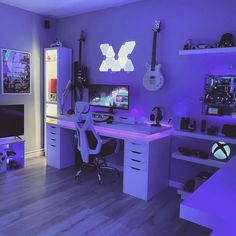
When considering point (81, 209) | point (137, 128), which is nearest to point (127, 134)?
point (137, 128)

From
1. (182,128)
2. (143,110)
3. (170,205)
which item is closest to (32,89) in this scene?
(143,110)

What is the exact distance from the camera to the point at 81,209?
2680 millimetres

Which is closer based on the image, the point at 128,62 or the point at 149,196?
the point at 149,196

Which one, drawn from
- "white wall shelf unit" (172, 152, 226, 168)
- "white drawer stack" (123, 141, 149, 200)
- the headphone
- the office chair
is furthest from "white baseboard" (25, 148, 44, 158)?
"white wall shelf unit" (172, 152, 226, 168)

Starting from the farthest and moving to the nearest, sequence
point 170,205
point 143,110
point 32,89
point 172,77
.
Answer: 1. point 32,89
2. point 143,110
3. point 172,77
4. point 170,205

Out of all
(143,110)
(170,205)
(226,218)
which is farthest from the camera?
(143,110)

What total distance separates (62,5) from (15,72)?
4.24 feet

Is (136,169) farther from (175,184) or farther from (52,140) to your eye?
(52,140)

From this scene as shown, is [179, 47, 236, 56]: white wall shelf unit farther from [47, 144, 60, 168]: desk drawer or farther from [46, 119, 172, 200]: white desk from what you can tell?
[47, 144, 60, 168]: desk drawer

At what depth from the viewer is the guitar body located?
128 inches

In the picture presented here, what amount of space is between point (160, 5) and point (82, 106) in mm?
1668

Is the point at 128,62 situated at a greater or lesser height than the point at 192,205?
greater

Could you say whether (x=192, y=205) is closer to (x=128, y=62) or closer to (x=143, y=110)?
(x=143, y=110)

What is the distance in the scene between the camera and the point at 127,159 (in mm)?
3062
